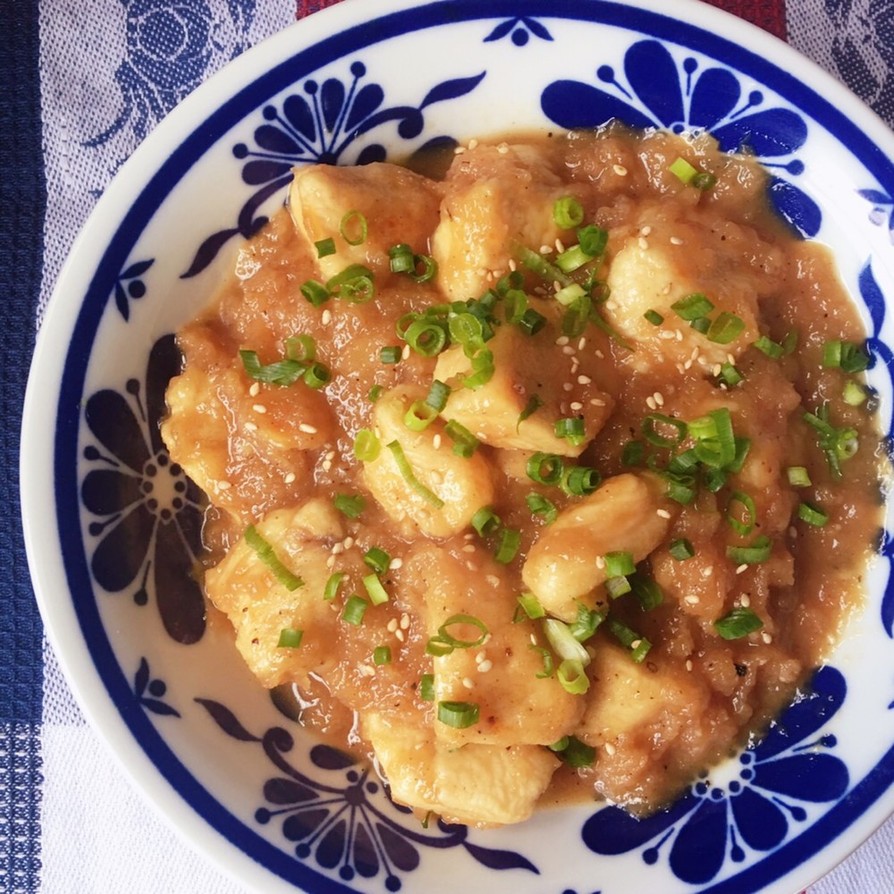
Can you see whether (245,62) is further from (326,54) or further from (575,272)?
(575,272)

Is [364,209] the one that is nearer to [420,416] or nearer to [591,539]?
[420,416]

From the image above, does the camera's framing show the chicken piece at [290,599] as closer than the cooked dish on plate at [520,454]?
No

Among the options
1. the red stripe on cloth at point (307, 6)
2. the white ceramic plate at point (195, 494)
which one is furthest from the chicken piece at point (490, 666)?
the red stripe on cloth at point (307, 6)

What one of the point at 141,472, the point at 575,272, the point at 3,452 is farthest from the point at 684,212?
the point at 3,452

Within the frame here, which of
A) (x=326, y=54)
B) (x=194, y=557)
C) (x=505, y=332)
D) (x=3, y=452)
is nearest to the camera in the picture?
(x=505, y=332)

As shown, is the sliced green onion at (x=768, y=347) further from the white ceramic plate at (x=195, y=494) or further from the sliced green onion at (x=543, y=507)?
the sliced green onion at (x=543, y=507)

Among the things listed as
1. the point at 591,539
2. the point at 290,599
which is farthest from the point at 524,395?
the point at 290,599

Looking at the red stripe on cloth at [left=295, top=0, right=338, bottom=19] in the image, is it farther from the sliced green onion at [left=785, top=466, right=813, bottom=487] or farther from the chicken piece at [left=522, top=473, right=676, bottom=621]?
the sliced green onion at [left=785, top=466, right=813, bottom=487]

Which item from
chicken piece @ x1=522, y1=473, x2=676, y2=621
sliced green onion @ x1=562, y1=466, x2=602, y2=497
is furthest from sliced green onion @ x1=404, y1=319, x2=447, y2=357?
chicken piece @ x1=522, y1=473, x2=676, y2=621
